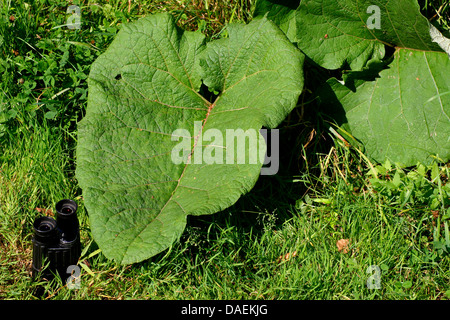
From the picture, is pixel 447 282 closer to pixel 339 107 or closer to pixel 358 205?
pixel 358 205

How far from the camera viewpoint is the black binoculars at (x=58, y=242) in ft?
7.88

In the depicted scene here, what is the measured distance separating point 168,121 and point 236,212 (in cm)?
55

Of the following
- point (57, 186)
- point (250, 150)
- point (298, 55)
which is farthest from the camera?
point (57, 186)

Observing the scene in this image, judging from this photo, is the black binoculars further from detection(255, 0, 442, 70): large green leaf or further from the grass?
detection(255, 0, 442, 70): large green leaf

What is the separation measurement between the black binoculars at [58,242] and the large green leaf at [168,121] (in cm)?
15

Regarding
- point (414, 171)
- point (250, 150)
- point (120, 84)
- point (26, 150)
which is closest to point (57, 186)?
point (26, 150)

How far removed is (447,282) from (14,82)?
248cm

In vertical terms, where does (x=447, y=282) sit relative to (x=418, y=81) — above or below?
below

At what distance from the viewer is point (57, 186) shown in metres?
2.75

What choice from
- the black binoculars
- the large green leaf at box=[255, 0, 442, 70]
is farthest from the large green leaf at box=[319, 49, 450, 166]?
the black binoculars

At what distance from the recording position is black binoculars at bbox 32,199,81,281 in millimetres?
2400

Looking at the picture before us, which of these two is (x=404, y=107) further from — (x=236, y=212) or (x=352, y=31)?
(x=236, y=212)

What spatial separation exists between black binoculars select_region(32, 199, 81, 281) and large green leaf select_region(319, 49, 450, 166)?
139cm

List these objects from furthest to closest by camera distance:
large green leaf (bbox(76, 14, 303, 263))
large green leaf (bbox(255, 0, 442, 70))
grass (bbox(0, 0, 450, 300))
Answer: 1. large green leaf (bbox(255, 0, 442, 70))
2. grass (bbox(0, 0, 450, 300))
3. large green leaf (bbox(76, 14, 303, 263))
